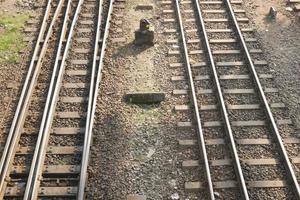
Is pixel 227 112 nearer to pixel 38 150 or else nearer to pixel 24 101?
pixel 38 150

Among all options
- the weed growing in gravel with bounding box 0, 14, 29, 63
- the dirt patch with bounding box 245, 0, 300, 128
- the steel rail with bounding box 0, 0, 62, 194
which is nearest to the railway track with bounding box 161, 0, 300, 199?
the dirt patch with bounding box 245, 0, 300, 128

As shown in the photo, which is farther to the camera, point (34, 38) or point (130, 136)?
point (34, 38)

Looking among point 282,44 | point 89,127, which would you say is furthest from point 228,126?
point 282,44

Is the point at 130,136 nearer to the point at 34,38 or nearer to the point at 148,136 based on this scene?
the point at 148,136

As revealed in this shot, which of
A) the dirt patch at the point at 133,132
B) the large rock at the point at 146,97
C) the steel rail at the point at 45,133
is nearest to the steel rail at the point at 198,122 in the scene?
the dirt patch at the point at 133,132

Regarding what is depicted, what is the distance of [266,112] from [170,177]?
9.11 ft

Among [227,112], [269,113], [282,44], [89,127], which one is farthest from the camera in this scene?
[282,44]

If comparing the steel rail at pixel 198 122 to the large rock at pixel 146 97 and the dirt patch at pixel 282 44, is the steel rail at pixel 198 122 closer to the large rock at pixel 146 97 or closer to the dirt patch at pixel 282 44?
the large rock at pixel 146 97

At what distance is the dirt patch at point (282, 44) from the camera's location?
10266 millimetres

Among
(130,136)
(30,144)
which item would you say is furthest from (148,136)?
(30,144)

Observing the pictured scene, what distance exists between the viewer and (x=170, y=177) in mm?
8305

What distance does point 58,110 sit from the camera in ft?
31.6

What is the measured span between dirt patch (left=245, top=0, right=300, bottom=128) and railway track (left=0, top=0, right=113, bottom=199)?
4435 mm

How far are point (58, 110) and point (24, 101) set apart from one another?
2.62 feet
